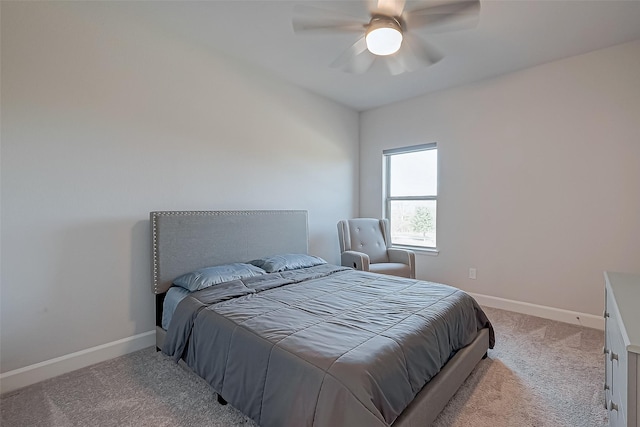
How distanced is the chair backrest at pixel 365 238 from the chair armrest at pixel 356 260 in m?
0.19

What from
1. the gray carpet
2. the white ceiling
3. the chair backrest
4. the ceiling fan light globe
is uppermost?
the white ceiling

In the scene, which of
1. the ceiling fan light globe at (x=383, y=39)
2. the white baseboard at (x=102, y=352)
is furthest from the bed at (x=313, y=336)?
the ceiling fan light globe at (x=383, y=39)

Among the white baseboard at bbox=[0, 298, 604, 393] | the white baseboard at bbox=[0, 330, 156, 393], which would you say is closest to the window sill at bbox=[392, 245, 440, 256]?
the white baseboard at bbox=[0, 298, 604, 393]

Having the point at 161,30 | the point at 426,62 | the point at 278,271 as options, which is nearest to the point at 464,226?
the point at 426,62

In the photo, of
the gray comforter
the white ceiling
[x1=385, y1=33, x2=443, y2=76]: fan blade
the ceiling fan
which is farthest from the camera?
the white ceiling

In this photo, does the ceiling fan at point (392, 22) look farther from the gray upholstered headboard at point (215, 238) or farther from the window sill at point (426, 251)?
the window sill at point (426, 251)

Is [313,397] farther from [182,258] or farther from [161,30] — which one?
[161,30]

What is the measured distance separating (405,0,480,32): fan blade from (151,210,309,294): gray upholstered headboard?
2201 millimetres

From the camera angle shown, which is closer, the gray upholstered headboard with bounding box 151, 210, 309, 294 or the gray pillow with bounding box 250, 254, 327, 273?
the gray upholstered headboard with bounding box 151, 210, 309, 294

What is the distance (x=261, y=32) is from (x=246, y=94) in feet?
2.39

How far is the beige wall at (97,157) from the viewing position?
193cm

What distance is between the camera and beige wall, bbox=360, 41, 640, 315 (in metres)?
2.75

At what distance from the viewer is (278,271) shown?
2.79 metres

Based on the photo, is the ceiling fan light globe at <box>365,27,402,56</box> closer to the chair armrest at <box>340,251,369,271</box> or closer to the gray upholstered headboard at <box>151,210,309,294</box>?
the gray upholstered headboard at <box>151,210,309,294</box>
